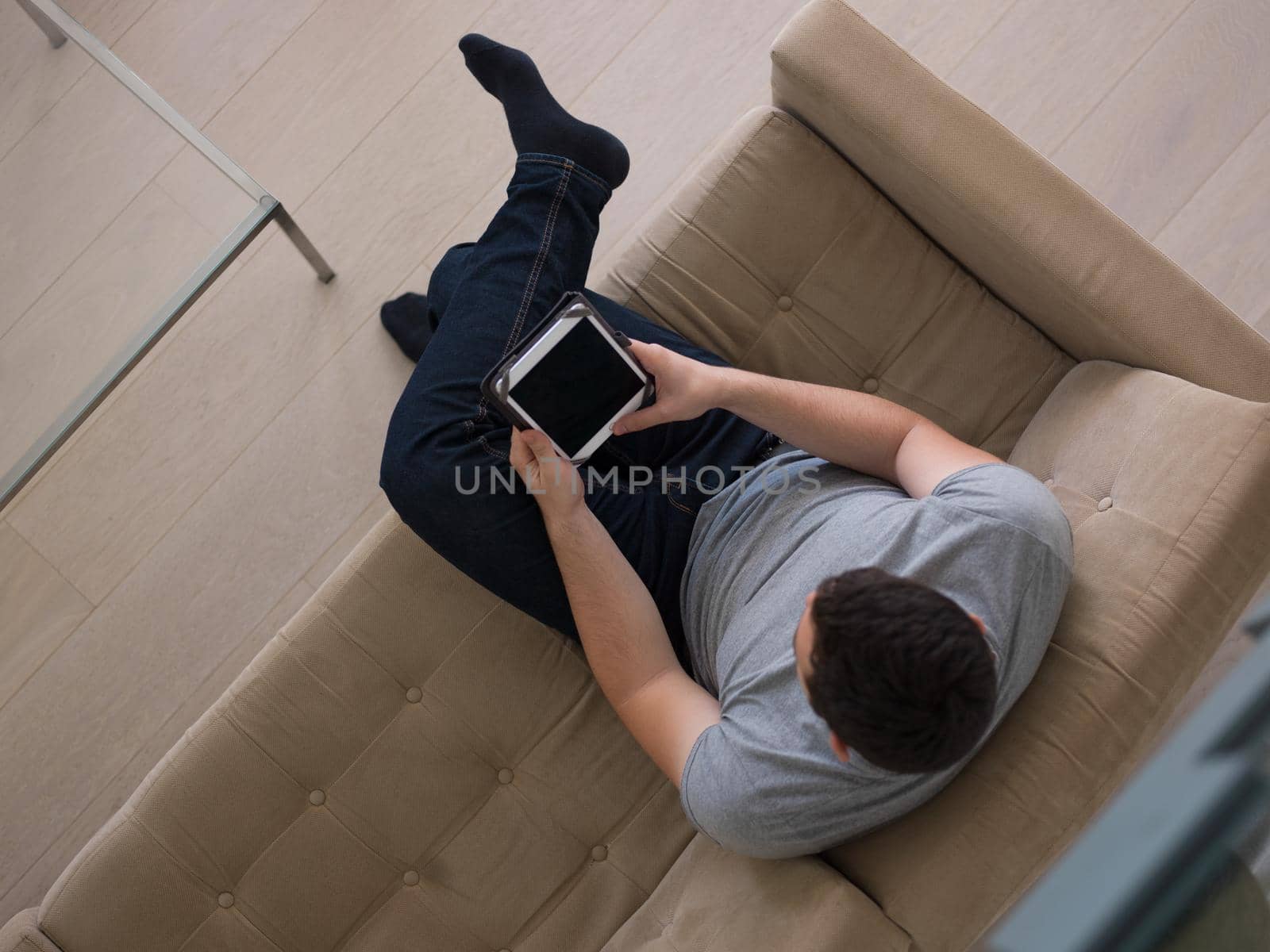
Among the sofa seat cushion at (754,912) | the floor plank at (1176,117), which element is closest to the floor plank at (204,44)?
the floor plank at (1176,117)

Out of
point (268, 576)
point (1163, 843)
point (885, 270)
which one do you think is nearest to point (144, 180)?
point (268, 576)

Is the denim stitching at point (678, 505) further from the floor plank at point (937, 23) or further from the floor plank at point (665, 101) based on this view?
the floor plank at point (937, 23)

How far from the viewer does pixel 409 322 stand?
1775mm

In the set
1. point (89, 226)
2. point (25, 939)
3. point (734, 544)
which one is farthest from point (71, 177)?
point (734, 544)

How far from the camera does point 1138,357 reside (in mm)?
1218

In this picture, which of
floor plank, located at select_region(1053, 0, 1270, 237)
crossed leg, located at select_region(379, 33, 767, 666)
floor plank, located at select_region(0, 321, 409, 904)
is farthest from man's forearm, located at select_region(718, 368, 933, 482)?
floor plank, located at select_region(1053, 0, 1270, 237)

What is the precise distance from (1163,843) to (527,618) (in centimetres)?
99

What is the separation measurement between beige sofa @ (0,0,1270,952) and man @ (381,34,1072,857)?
0.26ft

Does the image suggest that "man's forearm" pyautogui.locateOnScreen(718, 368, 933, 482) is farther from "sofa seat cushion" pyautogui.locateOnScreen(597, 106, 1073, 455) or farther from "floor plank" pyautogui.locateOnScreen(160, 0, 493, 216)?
"floor plank" pyautogui.locateOnScreen(160, 0, 493, 216)

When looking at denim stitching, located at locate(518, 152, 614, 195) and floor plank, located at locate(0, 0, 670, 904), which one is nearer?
denim stitching, located at locate(518, 152, 614, 195)

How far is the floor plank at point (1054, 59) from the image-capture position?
1.86 meters

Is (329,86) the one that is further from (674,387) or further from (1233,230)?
(1233,230)

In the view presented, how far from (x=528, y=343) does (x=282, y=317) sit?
0.84 metres

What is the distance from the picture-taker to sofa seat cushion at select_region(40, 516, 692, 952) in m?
1.28
